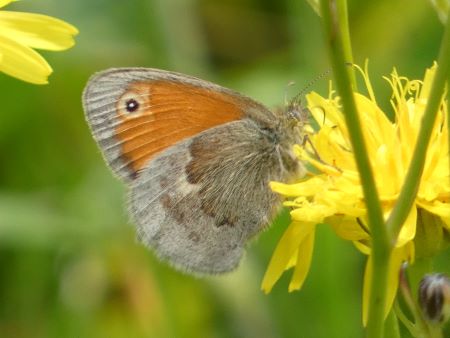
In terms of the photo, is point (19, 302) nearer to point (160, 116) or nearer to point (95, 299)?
point (95, 299)

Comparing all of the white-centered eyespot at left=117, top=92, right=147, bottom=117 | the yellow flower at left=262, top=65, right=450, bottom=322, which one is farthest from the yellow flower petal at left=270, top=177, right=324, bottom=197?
the white-centered eyespot at left=117, top=92, right=147, bottom=117

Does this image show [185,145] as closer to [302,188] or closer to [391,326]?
[302,188]

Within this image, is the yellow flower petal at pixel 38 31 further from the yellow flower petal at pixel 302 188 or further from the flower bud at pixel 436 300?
the flower bud at pixel 436 300

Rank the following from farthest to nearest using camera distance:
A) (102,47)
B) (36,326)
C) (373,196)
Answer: (102,47) → (36,326) → (373,196)

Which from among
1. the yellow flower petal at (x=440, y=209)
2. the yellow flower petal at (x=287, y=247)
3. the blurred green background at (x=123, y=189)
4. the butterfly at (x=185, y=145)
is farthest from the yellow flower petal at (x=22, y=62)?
the blurred green background at (x=123, y=189)

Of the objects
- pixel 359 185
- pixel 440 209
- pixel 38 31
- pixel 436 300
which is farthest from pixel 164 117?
pixel 436 300

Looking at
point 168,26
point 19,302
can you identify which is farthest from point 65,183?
point 168,26
